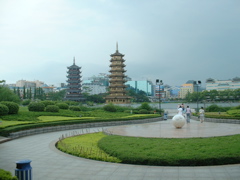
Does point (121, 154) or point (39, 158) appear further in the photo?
point (39, 158)

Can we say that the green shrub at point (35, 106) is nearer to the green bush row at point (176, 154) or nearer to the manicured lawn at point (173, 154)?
the manicured lawn at point (173, 154)

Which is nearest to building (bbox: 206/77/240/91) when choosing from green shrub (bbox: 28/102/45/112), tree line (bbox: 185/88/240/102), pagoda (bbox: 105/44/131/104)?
tree line (bbox: 185/88/240/102)

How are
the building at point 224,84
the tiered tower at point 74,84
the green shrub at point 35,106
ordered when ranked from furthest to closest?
the building at point 224,84 < the tiered tower at point 74,84 < the green shrub at point 35,106

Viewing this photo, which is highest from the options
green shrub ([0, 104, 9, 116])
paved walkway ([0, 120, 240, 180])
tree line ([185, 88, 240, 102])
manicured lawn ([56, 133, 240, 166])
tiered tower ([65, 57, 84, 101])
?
tiered tower ([65, 57, 84, 101])

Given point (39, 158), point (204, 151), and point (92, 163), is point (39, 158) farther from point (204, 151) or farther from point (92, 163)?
point (204, 151)

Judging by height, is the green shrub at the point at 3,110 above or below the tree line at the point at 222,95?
below

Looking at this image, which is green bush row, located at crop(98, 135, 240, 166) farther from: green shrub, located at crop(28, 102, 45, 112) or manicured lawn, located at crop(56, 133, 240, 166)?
green shrub, located at crop(28, 102, 45, 112)

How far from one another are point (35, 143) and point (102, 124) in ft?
30.5

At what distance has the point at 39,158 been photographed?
9.80 m

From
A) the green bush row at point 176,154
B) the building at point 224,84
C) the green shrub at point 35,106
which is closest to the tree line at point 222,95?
the building at point 224,84

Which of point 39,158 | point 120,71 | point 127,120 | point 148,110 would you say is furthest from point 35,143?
point 120,71

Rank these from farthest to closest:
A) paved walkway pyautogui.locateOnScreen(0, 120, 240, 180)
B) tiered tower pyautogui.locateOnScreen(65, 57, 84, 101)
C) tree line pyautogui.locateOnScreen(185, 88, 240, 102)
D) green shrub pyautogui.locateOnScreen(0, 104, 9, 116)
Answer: tree line pyautogui.locateOnScreen(185, 88, 240, 102) → tiered tower pyautogui.locateOnScreen(65, 57, 84, 101) → green shrub pyautogui.locateOnScreen(0, 104, 9, 116) → paved walkway pyautogui.locateOnScreen(0, 120, 240, 180)

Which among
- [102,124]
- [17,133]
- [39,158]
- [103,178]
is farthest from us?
[102,124]

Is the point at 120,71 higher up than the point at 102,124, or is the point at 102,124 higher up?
the point at 120,71
